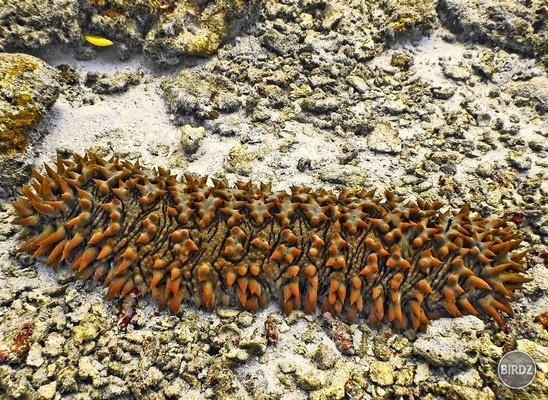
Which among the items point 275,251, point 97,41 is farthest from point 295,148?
point 97,41

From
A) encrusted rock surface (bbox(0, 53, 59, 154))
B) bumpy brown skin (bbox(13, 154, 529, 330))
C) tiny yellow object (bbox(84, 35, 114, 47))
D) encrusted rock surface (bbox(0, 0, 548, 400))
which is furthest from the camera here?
tiny yellow object (bbox(84, 35, 114, 47))

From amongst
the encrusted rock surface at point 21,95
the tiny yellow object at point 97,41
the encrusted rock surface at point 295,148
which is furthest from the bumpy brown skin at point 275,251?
the tiny yellow object at point 97,41

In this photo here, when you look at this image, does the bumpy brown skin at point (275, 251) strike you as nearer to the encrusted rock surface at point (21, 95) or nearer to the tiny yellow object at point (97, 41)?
the encrusted rock surface at point (21, 95)

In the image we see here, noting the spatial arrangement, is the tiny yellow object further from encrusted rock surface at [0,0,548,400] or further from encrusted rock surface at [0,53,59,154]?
encrusted rock surface at [0,53,59,154]

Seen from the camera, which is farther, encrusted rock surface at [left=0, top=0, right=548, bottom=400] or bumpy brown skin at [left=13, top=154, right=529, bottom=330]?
bumpy brown skin at [left=13, top=154, right=529, bottom=330]

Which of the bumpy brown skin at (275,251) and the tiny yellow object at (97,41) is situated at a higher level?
the tiny yellow object at (97,41)

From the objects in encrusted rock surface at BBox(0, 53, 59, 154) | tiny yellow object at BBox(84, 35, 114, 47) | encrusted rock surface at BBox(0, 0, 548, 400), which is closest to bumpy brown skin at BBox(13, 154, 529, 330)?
encrusted rock surface at BBox(0, 0, 548, 400)

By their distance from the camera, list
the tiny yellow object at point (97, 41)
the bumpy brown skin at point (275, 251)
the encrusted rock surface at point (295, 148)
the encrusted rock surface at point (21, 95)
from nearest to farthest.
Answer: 1. the encrusted rock surface at point (295, 148)
2. the bumpy brown skin at point (275, 251)
3. the encrusted rock surface at point (21, 95)
4. the tiny yellow object at point (97, 41)
